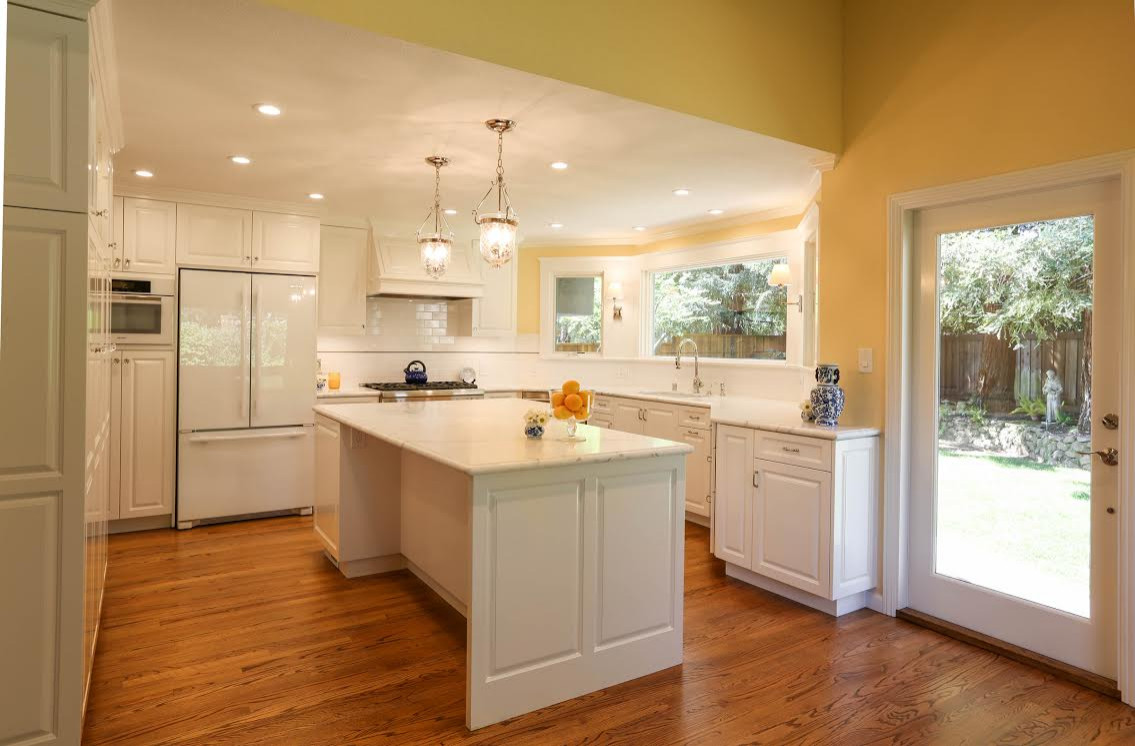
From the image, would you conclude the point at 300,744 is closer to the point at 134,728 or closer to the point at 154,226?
the point at 134,728

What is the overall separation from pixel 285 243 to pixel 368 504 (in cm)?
233

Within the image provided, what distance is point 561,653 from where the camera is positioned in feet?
8.71

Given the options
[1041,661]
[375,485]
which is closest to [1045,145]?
[1041,661]

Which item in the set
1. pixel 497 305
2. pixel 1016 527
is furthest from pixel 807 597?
pixel 497 305

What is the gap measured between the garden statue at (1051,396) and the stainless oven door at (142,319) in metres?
5.04

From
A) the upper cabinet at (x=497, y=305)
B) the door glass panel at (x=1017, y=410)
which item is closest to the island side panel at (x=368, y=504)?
the upper cabinet at (x=497, y=305)

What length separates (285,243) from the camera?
206 inches

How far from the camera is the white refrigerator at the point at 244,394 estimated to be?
4887 mm

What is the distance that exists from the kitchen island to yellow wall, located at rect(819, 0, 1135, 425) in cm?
151

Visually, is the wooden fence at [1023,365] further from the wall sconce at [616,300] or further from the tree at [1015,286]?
the wall sconce at [616,300]

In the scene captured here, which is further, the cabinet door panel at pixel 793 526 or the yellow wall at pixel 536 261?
the yellow wall at pixel 536 261

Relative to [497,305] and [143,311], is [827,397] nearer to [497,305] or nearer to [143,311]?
[497,305]

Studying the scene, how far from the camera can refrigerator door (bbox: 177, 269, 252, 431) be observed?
4.86 meters

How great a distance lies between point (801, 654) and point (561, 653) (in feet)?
3.65
